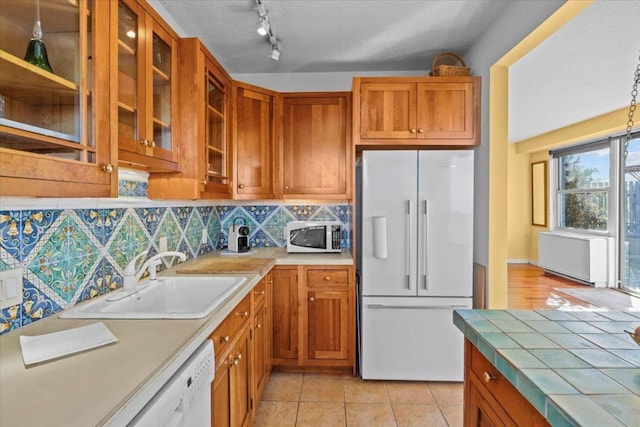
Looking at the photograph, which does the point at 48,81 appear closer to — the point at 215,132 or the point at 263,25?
the point at 215,132

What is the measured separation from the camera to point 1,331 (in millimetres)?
1081

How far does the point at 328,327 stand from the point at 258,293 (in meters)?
0.78

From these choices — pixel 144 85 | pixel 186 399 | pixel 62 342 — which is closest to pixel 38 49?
pixel 144 85

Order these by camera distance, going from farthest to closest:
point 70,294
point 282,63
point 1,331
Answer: point 282,63 → point 70,294 → point 1,331

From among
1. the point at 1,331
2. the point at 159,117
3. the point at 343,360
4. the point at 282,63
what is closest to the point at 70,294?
the point at 1,331

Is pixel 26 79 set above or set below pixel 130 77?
below

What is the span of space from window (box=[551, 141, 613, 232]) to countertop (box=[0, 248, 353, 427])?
21.7 ft

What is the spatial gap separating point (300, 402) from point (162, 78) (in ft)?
7.25

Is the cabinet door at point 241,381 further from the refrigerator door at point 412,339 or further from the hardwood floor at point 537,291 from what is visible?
the hardwood floor at point 537,291

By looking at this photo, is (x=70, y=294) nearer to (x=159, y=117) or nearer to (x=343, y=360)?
(x=159, y=117)

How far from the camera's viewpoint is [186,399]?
989 millimetres

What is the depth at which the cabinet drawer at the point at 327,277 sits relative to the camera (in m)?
2.59

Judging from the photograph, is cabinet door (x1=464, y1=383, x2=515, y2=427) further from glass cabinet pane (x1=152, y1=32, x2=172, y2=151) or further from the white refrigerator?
glass cabinet pane (x1=152, y1=32, x2=172, y2=151)

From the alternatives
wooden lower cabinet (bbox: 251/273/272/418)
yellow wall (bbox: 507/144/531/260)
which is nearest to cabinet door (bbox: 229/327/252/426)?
wooden lower cabinet (bbox: 251/273/272/418)
